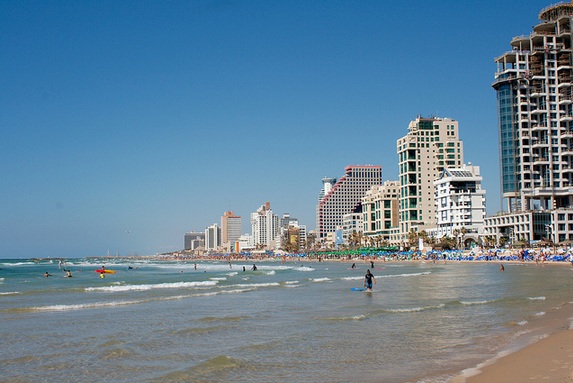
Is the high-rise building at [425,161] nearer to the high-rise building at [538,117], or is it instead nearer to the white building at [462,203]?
the white building at [462,203]

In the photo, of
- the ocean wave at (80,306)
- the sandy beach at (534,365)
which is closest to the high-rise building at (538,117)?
the ocean wave at (80,306)

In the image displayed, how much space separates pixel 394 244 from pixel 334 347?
134871 millimetres

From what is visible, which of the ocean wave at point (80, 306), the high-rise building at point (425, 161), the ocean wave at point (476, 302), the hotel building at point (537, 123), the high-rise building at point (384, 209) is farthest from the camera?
the high-rise building at point (384, 209)

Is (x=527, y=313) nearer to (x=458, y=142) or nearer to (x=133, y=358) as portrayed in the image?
(x=133, y=358)

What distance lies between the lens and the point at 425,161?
452 feet

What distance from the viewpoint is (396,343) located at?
1627 centimetres

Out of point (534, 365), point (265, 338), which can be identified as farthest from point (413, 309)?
point (534, 365)

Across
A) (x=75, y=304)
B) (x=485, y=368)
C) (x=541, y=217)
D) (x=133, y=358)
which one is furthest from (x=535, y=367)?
(x=541, y=217)

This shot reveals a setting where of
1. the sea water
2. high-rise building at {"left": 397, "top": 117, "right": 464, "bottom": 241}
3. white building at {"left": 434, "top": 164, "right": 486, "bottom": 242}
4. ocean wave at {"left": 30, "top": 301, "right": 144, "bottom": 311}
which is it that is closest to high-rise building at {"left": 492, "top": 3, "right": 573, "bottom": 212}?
white building at {"left": 434, "top": 164, "right": 486, "bottom": 242}

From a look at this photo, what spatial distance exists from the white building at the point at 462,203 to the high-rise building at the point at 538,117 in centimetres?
1007

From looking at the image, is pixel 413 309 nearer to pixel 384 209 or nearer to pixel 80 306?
pixel 80 306

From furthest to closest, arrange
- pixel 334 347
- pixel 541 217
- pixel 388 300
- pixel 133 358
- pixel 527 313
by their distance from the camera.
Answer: pixel 541 217
pixel 388 300
pixel 527 313
pixel 334 347
pixel 133 358

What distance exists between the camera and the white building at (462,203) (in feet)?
388

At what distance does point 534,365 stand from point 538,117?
348ft
